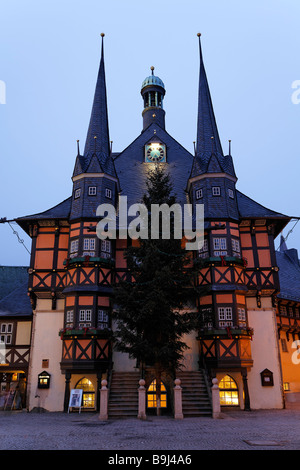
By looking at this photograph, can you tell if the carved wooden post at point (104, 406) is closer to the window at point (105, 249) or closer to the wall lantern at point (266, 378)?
the window at point (105, 249)

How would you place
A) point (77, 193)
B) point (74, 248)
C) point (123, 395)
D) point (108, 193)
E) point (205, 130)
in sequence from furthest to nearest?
point (205, 130) < point (108, 193) < point (77, 193) < point (74, 248) < point (123, 395)

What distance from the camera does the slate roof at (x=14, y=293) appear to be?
27.6m

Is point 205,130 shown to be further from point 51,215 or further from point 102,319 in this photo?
point 102,319

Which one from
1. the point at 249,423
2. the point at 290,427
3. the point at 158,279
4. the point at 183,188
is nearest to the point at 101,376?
the point at 158,279

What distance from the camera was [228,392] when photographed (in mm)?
23875

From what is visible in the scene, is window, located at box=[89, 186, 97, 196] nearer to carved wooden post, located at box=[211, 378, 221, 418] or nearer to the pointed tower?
the pointed tower

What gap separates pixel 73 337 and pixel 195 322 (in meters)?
7.67

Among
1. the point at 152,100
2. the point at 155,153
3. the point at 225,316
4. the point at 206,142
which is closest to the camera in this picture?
the point at 225,316

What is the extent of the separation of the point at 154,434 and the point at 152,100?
1283 inches

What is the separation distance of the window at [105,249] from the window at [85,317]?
3432 millimetres

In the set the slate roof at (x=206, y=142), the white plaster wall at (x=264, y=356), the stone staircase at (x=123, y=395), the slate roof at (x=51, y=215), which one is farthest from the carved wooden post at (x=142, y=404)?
the slate roof at (x=206, y=142)

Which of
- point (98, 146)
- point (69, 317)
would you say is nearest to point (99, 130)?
point (98, 146)

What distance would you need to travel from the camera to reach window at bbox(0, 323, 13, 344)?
88.9 feet
